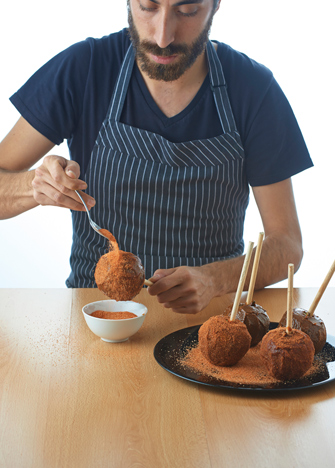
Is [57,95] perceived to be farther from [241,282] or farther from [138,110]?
[241,282]

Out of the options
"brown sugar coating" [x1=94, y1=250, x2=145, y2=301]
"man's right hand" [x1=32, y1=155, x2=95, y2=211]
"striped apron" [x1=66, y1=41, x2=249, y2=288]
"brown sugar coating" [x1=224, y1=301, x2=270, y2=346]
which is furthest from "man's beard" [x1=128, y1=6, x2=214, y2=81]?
"brown sugar coating" [x1=224, y1=301, x2=270, y2=346]

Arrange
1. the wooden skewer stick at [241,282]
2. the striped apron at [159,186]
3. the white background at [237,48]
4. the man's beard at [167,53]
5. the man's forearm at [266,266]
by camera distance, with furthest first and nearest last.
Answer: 1. the white background at [237,48]
2. the striped apron at [159,186]
3. the man's beard at [167,53]
4. the man's forearm at [266,266]
5. the wooden skewer stick at [241,282]

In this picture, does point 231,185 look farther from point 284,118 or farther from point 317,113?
point 317,113

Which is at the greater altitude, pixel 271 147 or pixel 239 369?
pixel 271 147

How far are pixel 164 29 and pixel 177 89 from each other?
0.32 meters

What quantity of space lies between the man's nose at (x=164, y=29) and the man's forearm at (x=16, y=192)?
572 millimetres

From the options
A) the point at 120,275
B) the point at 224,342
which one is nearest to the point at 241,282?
the point at 224,342

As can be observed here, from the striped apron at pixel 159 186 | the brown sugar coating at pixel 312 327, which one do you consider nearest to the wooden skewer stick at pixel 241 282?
the brown sugar coating at pixel 312 327

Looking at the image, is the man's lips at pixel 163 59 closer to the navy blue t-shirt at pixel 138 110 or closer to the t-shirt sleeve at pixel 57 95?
the navy blue t-shirt at pixel 138 110

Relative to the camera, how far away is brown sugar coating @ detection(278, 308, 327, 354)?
117cm

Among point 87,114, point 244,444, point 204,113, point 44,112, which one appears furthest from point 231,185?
point 244,444

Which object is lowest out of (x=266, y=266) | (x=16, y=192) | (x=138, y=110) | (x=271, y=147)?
(x=266, y=266)

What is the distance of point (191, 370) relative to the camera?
1.10 m

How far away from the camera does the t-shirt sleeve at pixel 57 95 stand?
1843 mm
